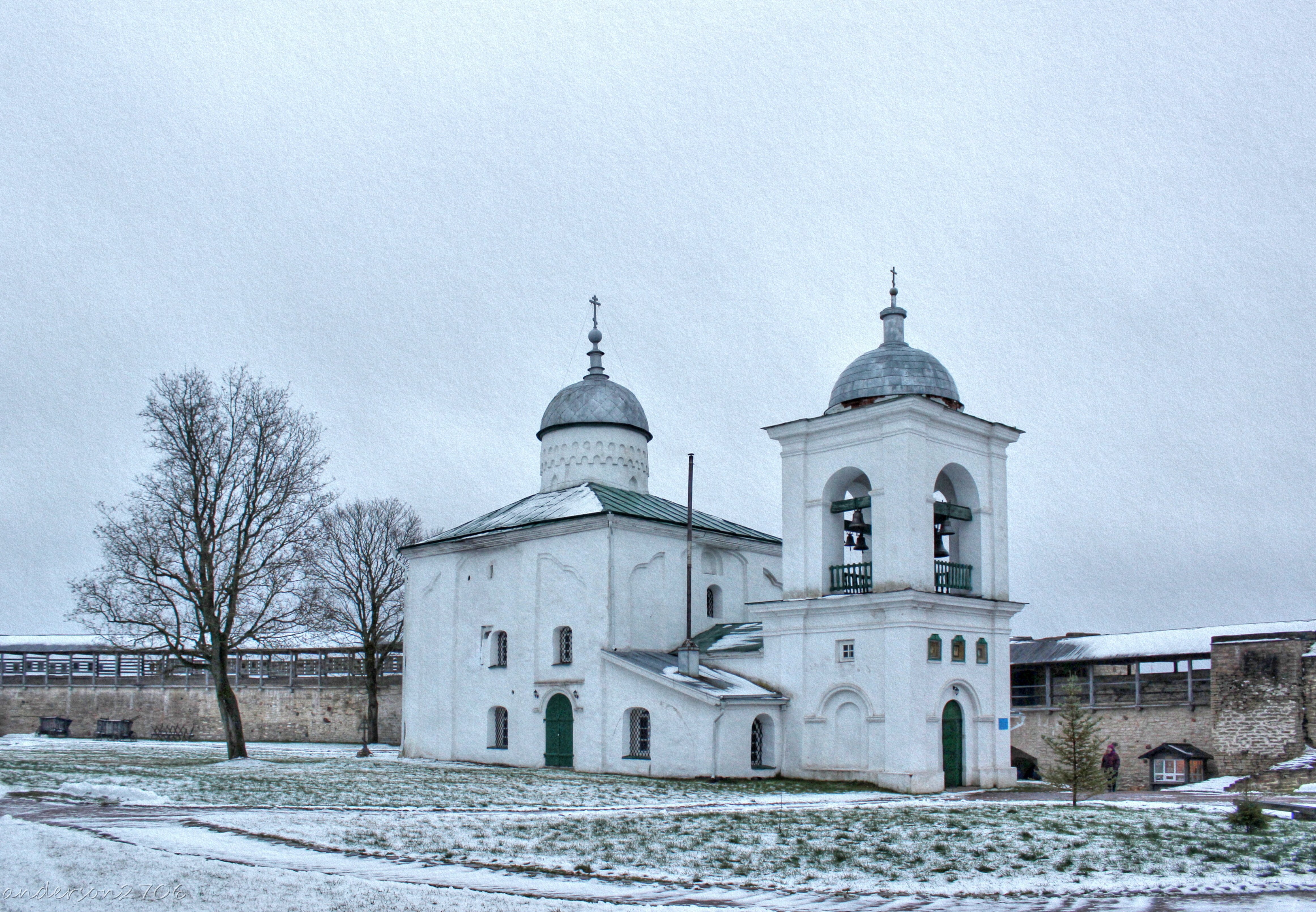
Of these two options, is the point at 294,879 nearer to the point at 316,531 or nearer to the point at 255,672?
the point at 316,531

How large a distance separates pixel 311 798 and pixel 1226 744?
25.6 meters

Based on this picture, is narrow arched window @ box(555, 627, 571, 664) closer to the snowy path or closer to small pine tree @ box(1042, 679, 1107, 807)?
small pine tree @ box(1042, 679, 1107, 807)

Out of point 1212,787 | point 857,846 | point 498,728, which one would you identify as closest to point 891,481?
point 1212,787

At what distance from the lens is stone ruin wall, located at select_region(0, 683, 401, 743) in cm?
4234

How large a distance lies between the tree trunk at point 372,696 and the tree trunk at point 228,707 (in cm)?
1446

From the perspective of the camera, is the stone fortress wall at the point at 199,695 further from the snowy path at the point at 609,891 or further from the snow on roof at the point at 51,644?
the snowy path at the point at 609,891

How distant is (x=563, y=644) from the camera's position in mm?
27375

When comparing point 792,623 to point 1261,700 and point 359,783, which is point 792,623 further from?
point 1261,700

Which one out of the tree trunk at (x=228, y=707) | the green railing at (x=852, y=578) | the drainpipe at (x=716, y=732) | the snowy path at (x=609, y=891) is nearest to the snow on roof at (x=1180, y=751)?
the green railing at (x=852, y=578)

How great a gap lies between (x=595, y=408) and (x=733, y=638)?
8716mm

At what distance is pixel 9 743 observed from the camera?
119 feet

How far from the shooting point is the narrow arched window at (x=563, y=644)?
2727cm

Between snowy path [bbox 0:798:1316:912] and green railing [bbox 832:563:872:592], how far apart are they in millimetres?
13739

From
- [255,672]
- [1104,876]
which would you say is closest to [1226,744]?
[1104,876]
